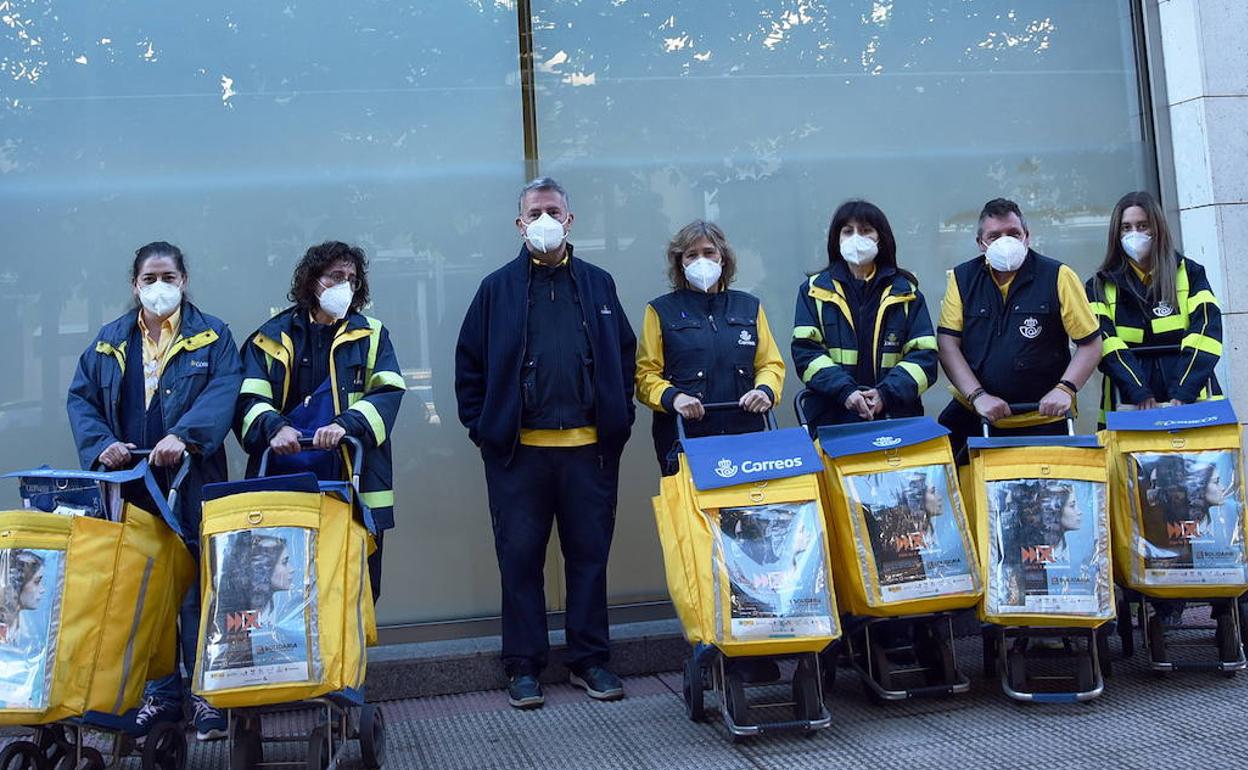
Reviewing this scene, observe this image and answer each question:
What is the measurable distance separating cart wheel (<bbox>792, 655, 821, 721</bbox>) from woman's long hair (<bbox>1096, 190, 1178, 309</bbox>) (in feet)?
7.77

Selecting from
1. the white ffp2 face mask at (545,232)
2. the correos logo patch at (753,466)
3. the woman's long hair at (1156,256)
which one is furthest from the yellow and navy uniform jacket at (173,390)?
the woman's long hair at (1156,256)

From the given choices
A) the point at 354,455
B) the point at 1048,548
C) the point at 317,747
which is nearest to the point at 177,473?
the point at 354,455

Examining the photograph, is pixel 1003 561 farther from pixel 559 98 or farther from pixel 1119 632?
pixel 559 98

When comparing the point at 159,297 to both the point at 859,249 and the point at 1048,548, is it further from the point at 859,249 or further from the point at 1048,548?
the point at 1048,548

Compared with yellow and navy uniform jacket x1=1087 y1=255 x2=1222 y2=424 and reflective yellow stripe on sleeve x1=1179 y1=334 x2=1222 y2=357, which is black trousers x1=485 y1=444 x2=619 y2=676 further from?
reflective yellow stripe on sleeve x1=1179 y1=334 x2=1222 y2=357

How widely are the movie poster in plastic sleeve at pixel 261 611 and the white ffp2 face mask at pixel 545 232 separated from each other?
165cm

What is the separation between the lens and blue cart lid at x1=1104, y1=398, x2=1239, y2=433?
4.11 m

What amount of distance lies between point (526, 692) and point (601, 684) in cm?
32

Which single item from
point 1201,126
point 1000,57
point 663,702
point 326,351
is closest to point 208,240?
point 326,351

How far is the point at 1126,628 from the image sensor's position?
4559mm

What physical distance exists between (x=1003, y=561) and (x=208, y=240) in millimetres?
3856

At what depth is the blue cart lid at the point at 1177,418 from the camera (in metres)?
4.11

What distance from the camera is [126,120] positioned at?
5.03 meters

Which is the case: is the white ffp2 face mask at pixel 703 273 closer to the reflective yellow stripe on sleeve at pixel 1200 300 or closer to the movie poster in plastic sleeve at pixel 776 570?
the movie poster in plastic sleeve at pixel 776 570
